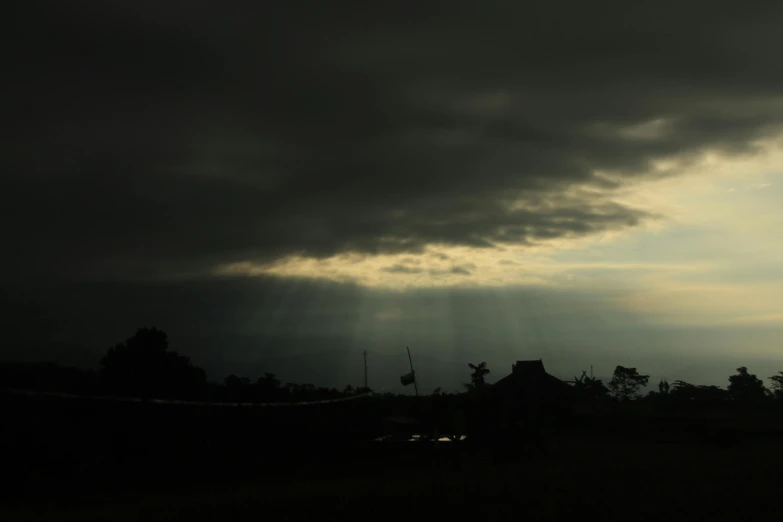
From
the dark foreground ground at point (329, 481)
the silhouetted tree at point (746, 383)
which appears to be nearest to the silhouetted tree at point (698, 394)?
the silhouetted tree at point (746, 383)

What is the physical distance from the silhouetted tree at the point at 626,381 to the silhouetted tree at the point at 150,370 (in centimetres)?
7796

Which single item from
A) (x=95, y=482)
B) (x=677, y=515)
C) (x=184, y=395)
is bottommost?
(x=677, y=515)

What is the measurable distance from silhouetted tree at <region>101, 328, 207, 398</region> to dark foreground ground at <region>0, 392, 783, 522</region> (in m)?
9.03

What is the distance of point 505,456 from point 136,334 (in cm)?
2581

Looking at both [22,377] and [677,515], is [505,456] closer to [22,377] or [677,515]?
[677,515]

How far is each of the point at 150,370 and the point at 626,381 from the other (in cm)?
8336

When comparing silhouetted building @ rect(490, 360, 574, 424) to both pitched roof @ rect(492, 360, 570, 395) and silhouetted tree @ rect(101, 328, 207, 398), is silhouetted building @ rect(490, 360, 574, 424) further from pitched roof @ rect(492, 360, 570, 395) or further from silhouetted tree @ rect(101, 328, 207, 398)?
silhouetted tree @ rect(101, 328, 207, 398)

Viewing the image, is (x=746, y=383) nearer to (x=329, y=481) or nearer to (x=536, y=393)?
(x=536, y=393)

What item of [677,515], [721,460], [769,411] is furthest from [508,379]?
[677,515]

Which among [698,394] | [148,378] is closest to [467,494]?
[148,378]

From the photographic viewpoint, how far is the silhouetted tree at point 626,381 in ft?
337

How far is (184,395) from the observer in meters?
39.3

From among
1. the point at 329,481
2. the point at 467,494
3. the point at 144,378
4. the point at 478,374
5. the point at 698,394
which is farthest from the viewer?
the point at 478,374

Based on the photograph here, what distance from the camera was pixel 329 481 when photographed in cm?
2767
